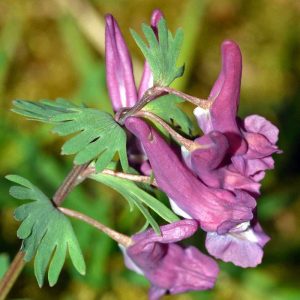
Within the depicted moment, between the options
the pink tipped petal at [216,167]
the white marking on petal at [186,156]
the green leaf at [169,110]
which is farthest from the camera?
the green leaf at [169,110]

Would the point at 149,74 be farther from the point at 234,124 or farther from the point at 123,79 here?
the point at 234,124

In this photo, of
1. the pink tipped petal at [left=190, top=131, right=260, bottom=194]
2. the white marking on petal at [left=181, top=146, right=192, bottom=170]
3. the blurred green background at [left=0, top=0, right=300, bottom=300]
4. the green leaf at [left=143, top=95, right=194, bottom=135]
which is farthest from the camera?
the blurred green background at [left=0, top=0, right=300, bottom=300]

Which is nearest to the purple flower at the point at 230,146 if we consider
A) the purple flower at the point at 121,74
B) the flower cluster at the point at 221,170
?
the flower cluster at the point at 221,170

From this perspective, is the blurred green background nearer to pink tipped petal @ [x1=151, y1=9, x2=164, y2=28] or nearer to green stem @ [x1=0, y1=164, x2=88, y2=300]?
green stem @ [x1=0, y1=164, x2=88, y2=300]

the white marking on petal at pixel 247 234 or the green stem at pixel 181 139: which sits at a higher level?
the green stem at pixel 181 139

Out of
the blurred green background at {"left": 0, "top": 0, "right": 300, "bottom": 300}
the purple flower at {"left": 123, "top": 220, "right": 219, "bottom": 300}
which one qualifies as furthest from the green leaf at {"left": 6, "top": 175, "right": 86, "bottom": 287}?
the blurred green background at {"left": 0, "top": 0, "right": 300, "bottom": 300}

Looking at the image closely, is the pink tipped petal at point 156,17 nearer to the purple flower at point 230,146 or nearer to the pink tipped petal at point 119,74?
the pink tipped petal at point 119,74

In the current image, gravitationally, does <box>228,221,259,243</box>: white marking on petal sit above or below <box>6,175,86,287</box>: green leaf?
below
